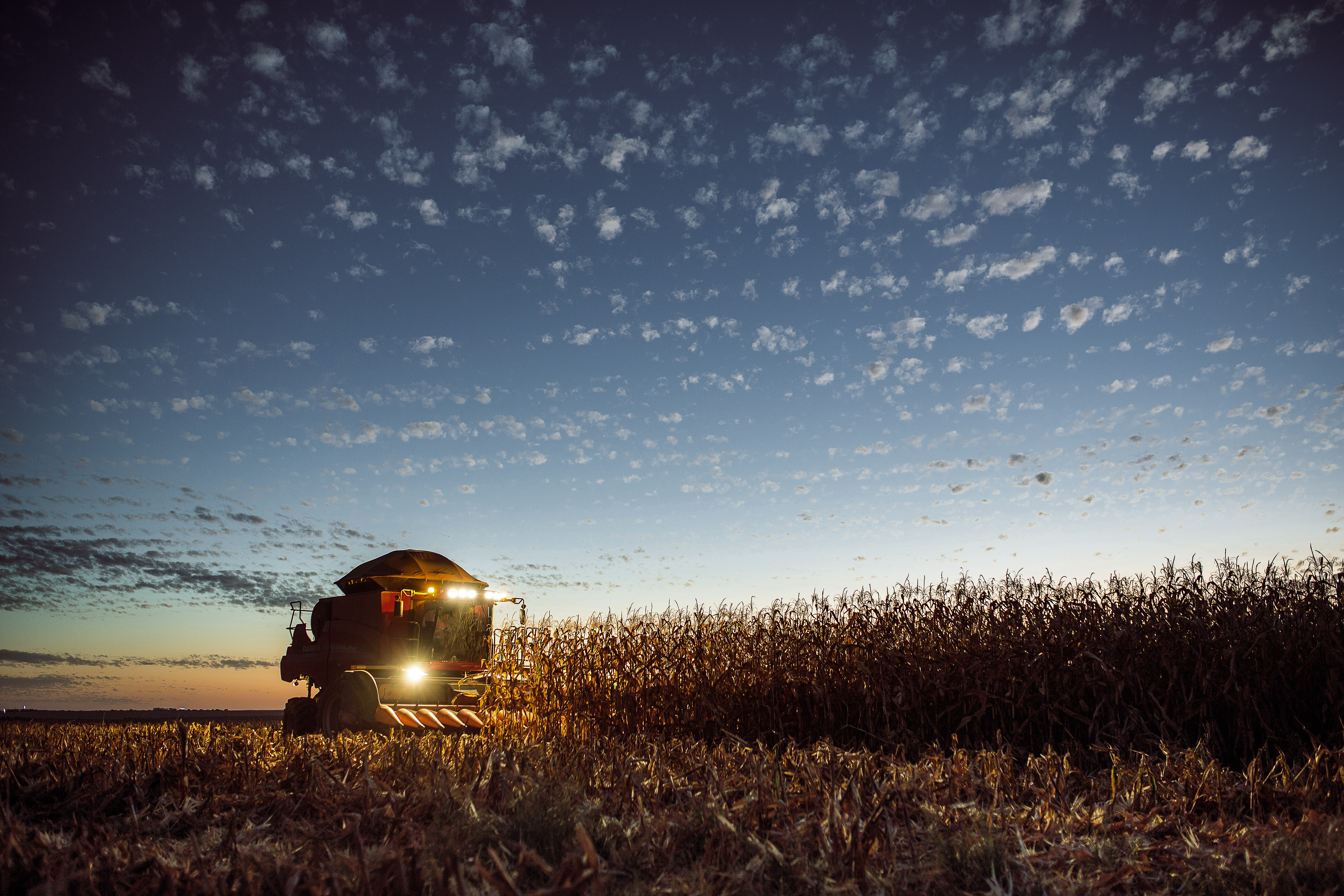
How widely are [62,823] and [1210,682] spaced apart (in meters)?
10.9

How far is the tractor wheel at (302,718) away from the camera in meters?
13.8

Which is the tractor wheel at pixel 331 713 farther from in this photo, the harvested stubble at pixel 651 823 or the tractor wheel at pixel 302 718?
the harvested stubble at pixel 651 823

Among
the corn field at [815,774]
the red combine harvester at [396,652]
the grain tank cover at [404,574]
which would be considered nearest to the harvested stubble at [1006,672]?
the corn field at [815,774]

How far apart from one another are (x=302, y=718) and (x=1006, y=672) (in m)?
12.7

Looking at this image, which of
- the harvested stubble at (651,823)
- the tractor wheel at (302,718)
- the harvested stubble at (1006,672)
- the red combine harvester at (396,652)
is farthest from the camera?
the tractor wheel at (302,718)

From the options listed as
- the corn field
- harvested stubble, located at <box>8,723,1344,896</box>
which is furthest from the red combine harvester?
harvested stubble, located at <box>8,723,1344,896</box>

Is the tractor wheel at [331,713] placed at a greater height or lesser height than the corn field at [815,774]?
lesser

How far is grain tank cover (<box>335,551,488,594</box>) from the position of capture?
1427 centimetres

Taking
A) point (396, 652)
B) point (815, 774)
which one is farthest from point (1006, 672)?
point (396, 652)

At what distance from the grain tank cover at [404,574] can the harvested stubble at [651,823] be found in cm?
723

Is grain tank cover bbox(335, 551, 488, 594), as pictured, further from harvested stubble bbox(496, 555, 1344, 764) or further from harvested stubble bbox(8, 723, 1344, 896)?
harvested stubble bbox(8, 723, 1344, 896)

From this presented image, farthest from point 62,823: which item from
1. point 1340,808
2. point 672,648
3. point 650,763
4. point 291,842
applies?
point 1340,808

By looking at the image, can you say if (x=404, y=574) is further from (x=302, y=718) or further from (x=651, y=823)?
(x=651, y=823)

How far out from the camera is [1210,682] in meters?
8.28
